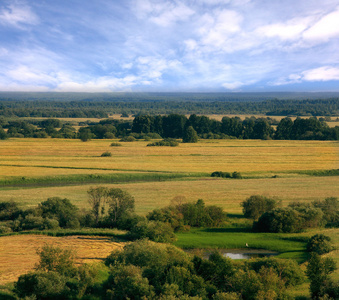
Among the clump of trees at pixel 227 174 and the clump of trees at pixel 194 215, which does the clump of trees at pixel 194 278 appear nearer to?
the clump of trees at pixel 194 215

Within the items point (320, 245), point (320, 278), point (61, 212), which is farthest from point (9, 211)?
point (320, 278)

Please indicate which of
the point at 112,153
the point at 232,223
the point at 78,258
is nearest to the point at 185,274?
the point at 78,258

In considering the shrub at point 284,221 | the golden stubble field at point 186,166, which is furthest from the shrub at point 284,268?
the golden stubble field at point 186,166

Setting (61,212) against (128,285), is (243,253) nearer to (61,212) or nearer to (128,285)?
(128,285)

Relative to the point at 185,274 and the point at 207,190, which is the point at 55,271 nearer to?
the point at 185,274

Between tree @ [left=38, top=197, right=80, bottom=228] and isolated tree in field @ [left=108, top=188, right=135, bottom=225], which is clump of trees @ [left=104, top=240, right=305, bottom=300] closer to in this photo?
isolated tree in field @ [left=108, top=188, right=135, bottom=225]

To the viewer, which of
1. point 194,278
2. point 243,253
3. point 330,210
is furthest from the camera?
point 330,210
